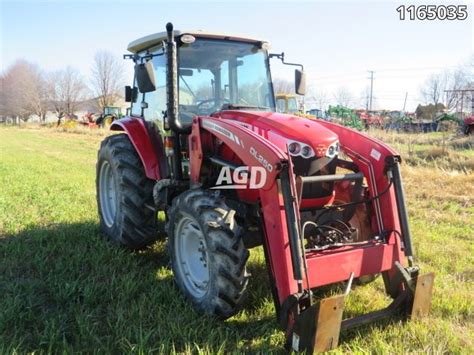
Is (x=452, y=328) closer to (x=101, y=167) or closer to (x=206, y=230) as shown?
(x=206, y=230)

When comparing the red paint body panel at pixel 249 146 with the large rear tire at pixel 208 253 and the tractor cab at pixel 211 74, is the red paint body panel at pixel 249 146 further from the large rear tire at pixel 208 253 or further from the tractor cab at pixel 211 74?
the tractor cab at pixel 211 74

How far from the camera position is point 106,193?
5406 mm

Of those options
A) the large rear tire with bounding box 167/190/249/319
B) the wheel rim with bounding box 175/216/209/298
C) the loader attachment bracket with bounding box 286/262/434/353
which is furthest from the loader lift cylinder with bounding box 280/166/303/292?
the wheel rim with bounding box 175/216/209/298

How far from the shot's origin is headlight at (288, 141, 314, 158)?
3.30 m

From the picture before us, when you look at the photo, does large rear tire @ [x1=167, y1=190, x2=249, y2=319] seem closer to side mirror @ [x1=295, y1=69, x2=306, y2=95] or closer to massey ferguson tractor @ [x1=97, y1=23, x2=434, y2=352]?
massey ferguson tractor @ [x1=97, y1=23, x2=434, y2=352]

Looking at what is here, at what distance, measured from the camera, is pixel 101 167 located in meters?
5.38

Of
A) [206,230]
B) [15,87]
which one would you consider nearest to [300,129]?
[206,230]

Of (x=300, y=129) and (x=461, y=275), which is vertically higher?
(x=300, y=129)

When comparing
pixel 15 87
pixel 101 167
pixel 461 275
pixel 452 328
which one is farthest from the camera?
pixel 15 87

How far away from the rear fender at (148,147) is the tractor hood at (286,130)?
1084 mm

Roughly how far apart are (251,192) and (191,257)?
0.76 m

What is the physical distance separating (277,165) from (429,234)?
3.35 metres

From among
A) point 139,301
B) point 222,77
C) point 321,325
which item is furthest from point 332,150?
point 139,301

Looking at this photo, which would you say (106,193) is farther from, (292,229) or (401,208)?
(401,208)
